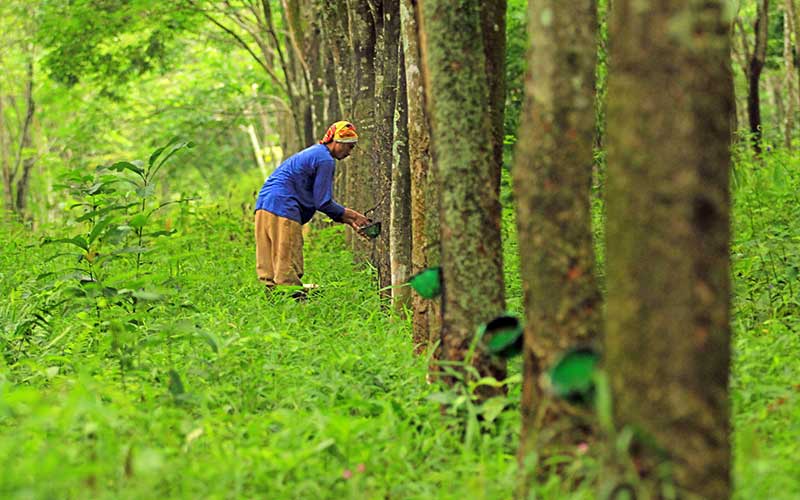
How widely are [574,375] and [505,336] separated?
1069mm

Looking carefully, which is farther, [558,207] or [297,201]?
[297,201]

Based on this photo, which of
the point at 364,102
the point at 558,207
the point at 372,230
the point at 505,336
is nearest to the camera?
the point at 558,207

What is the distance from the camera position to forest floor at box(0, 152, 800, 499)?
3938 millimetres

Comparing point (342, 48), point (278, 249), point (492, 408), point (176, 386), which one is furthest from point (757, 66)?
point (176, 386)

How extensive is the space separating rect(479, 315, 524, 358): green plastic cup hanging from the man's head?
5900 millimetres

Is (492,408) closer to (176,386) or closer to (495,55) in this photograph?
(176,386)

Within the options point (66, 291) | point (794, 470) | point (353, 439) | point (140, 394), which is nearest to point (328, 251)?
point (66, 291)

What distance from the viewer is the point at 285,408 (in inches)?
215

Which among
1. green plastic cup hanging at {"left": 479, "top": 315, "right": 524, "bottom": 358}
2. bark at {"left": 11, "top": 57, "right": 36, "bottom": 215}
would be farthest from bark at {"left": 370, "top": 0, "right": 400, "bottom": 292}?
bark at {"left": 11, "top": 57, "right": 36, "bottom": 215}

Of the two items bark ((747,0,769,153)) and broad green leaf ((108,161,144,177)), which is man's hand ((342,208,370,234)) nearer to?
broad green leaf ((108,161,144,177))

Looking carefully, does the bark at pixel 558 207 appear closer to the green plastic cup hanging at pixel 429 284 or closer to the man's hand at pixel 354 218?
the green plastic cup hanging at pixel 429 284

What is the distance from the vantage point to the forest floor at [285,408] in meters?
3.94

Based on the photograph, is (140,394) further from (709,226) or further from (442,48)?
(709,226)

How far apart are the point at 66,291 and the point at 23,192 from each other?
21.7m
